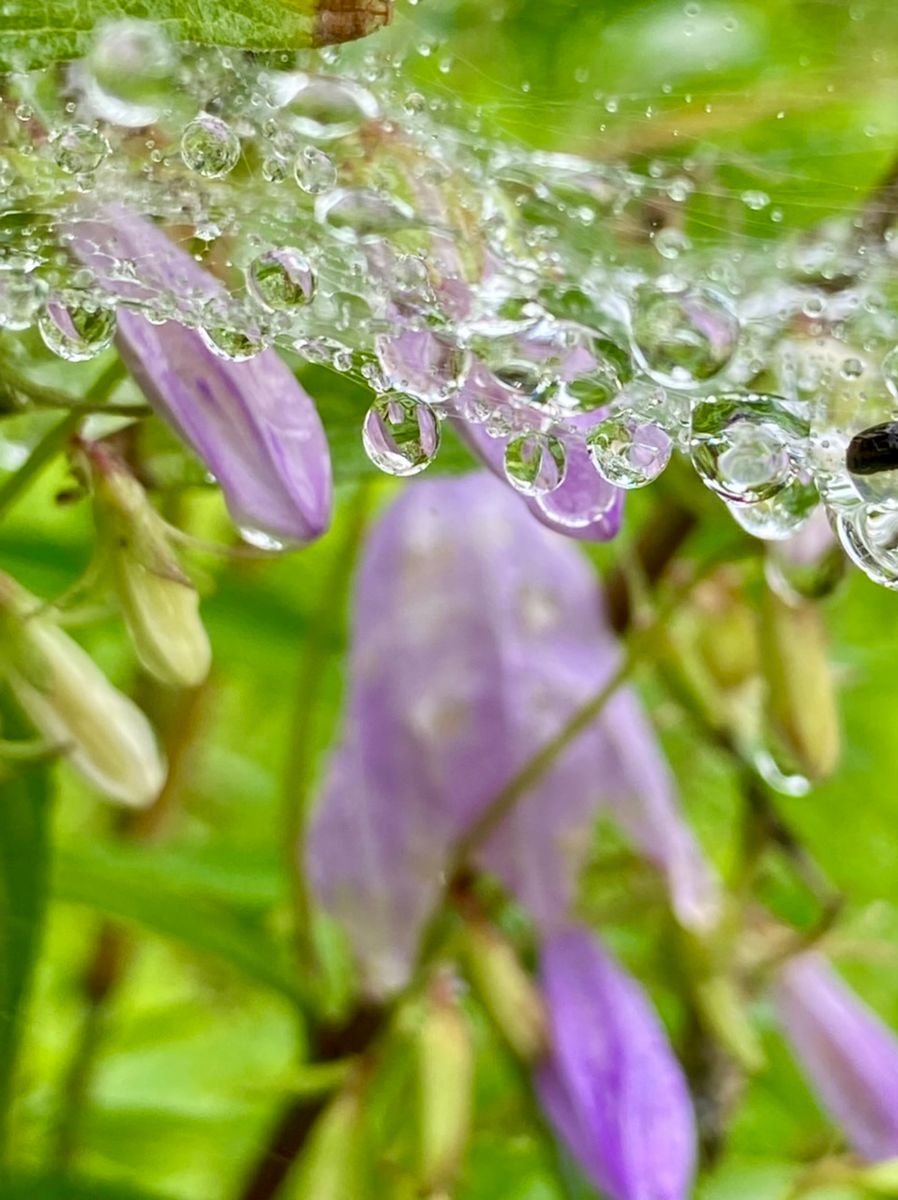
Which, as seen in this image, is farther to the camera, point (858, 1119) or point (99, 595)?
point (858, 1119)

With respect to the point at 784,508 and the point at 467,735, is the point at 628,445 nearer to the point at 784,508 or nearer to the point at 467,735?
the point at 784,508

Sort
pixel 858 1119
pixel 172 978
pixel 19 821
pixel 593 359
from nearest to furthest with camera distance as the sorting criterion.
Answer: pixel 593 359
pixel 19 821
pixel 858 1119
pixel 172 978

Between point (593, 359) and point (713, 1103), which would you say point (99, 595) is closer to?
point (593, 359)

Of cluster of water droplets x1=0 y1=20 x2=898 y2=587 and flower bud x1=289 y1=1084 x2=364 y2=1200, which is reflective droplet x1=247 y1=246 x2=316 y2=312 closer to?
cluster of water droplets x1=0 y1=20 x2=898 y2=587

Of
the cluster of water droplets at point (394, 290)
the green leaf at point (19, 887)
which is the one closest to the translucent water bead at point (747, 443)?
the cluster of water droplets at point (394, 290)

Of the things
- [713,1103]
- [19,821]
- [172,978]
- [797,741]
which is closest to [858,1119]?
[713,1103]

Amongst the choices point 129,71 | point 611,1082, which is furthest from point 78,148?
point 611,1082
